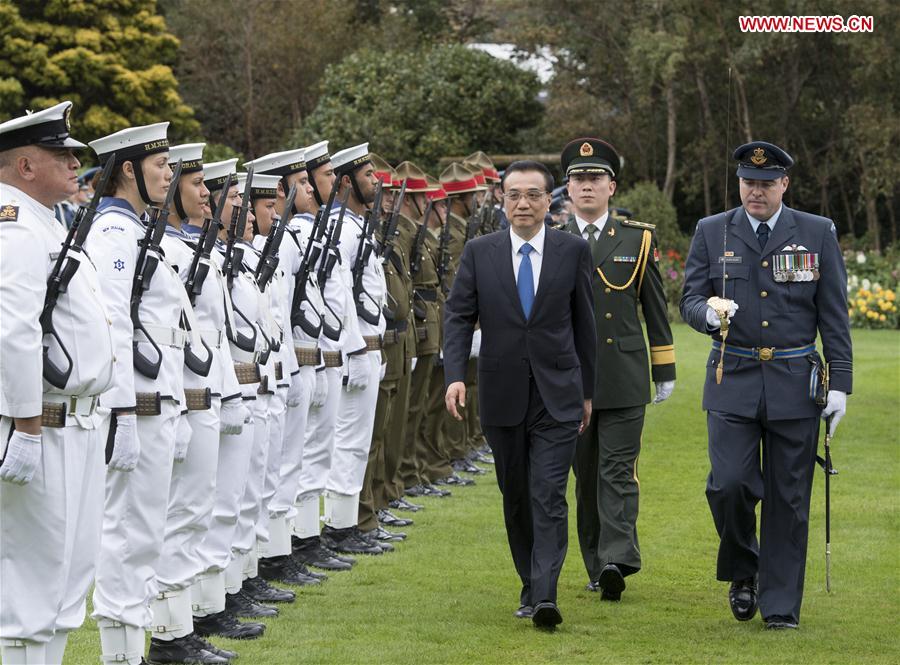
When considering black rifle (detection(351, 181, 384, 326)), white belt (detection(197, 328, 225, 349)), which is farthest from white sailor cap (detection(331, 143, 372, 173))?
white belt (detection(197, 328, 225, 349))

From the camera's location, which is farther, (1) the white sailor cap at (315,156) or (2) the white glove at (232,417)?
(1) the white sailor cap at (315,156)

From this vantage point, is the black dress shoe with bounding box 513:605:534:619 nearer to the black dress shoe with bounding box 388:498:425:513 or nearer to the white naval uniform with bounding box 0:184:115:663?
the white naval uniform with bounding box 0:184:115:663

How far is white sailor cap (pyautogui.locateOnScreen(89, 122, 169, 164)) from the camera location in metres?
6.59

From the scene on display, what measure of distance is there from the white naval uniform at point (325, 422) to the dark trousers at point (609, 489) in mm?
1685

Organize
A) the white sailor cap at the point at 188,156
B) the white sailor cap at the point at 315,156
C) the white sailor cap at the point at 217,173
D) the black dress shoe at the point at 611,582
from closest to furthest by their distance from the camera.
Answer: the white sailor cap at the point at 188,156, the white sailor cap at the point at 217,173, the black dress shoe at the point at 611,582, the white sailor cap at the point at 315,156

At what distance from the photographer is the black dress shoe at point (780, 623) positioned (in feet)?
25.9

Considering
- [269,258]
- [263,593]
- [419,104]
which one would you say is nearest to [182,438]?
[269,258]

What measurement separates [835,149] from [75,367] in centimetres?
3647

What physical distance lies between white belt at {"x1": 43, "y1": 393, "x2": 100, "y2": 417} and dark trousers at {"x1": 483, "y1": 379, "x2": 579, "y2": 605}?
9.31 ft

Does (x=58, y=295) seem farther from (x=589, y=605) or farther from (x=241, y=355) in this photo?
(x=589, y=605)

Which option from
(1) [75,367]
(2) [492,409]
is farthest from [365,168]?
(1) [75,367]

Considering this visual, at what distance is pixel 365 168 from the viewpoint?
34.5ft

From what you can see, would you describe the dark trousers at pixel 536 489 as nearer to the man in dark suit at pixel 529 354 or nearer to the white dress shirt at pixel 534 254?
the man in dark suit at pixel 529 354

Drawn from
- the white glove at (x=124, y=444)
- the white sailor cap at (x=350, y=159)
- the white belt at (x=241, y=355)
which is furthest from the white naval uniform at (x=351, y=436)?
the white glove at (x=124, y=444)
